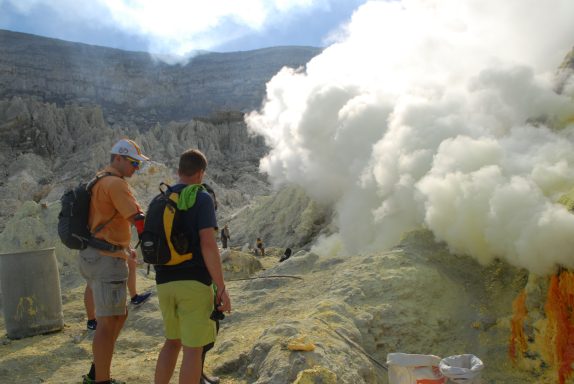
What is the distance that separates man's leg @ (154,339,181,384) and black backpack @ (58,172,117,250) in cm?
90

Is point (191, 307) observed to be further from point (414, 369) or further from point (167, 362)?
point (414, 369)

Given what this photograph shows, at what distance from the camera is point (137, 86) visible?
4938 centimetres

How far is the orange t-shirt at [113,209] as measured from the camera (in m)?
3.00

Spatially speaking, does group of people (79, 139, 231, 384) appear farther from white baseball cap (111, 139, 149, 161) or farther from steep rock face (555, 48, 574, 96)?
steep rock face (555, 48, 574, 96)

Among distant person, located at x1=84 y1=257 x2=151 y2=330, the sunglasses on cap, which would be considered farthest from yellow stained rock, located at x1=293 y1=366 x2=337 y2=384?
distant person, located at x1=84 y1=257 x2=151 y2=330

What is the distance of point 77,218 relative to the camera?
10.4 feet

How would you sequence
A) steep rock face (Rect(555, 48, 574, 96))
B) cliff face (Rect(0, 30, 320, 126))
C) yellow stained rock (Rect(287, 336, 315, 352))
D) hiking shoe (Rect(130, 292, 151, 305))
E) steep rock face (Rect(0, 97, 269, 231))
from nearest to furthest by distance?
yellow stained rock (Rect(287, 336, 315, 352)), hiking shoe (Rect(130, 292, 151, 305)), steep rock face (Rect(555, 48, 574, 96)), steep rock face (Rect(0, 97, 269, 231)), cliff face (Rect(0, 30, 320, 126))

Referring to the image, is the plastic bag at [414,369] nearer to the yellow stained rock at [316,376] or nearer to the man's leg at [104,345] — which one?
the yellow stained rock at [316,376]

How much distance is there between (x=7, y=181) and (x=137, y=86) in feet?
80.6

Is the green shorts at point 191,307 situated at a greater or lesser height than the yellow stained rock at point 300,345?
greater

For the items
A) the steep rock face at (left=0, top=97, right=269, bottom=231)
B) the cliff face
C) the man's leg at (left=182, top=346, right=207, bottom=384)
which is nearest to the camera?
the man's leg at (left=182, top=346, right=207, bottom=384)

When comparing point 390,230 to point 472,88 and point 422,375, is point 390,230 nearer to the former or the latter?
point 472,88

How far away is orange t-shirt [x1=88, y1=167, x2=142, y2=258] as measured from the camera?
300 cm

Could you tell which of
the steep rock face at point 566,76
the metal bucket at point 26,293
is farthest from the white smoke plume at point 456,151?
the metal bucket at point 26,293
